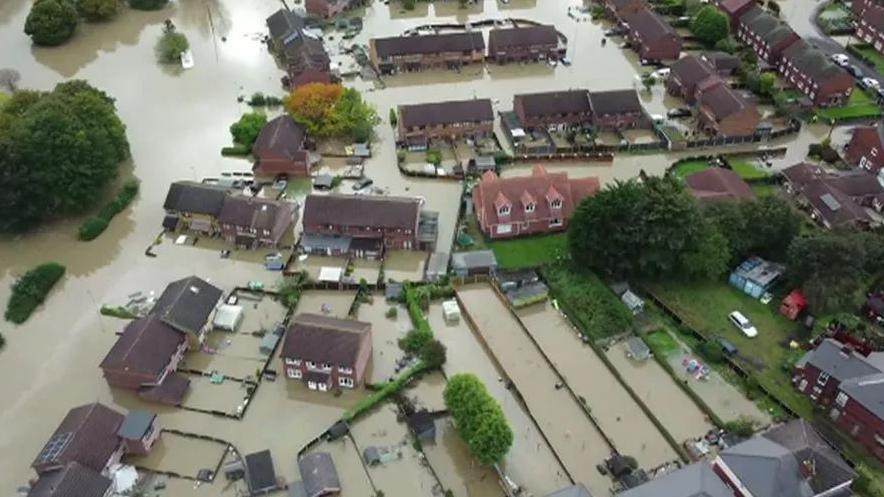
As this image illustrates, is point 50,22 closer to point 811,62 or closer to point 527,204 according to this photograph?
point 527,204

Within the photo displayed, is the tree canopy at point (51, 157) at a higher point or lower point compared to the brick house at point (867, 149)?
higher

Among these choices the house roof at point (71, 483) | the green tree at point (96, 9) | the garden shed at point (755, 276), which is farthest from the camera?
the green tree at point (96, 9)

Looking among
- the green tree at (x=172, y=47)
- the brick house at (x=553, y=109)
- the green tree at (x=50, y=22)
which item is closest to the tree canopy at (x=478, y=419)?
the brick house at (x=553, y=109)

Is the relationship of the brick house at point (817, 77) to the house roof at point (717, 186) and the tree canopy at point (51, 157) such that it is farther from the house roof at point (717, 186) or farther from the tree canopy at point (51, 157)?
the tree canopy at point (51, 157)

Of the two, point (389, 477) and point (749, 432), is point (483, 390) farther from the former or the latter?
point (749, 432)

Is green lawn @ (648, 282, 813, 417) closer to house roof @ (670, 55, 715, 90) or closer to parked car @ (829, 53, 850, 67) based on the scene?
house roof @ (670, 55, 715, 90)

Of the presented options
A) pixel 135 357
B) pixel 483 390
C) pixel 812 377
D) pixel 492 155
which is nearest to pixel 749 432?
pixel 812 377
